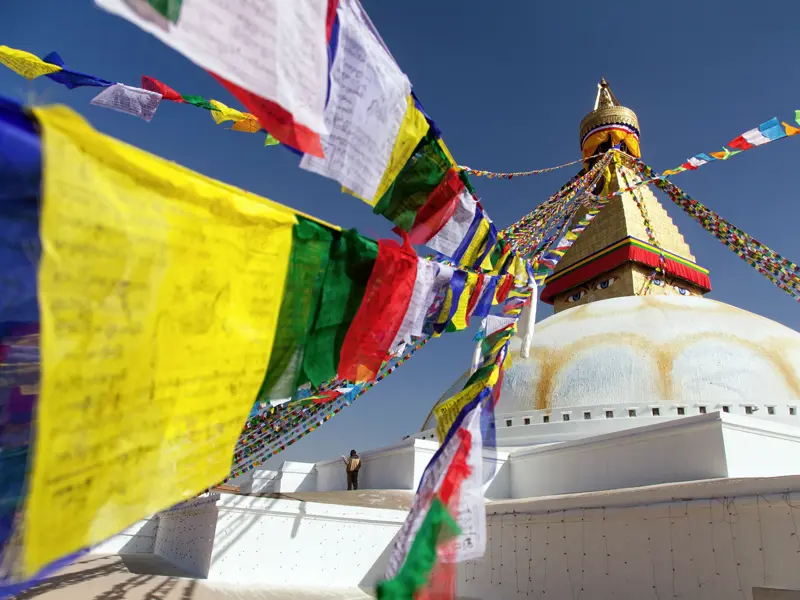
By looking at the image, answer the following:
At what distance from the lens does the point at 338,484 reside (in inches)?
356

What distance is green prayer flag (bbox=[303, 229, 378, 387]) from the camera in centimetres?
184

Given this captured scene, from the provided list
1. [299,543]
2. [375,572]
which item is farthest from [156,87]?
[375,572]

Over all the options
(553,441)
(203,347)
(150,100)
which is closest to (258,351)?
(203,347)

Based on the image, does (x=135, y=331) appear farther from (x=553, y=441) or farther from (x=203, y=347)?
(x=553, y=441)

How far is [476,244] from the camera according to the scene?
3025 mm

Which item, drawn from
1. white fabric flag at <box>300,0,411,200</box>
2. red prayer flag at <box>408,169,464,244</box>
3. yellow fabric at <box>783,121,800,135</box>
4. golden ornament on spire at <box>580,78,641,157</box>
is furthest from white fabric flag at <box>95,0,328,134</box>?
golden ornament on spire at <box>580,78,641,157</box>

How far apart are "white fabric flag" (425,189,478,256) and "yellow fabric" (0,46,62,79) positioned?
2807 mm

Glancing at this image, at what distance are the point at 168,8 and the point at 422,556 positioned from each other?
1.61 metres

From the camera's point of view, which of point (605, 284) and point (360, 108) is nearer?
point (360, 108)

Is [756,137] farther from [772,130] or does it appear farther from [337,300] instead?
[337,300]

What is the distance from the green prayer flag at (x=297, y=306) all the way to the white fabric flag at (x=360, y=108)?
0.26 metres

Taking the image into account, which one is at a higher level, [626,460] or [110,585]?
[626,460]

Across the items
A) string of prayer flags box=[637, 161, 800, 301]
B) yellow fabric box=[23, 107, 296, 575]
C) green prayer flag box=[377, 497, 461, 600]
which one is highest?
string of prayer flags box=[637, 161, 800, 301]

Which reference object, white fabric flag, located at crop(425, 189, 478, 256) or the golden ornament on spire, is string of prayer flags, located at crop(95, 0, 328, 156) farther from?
the golden ornament on spire
